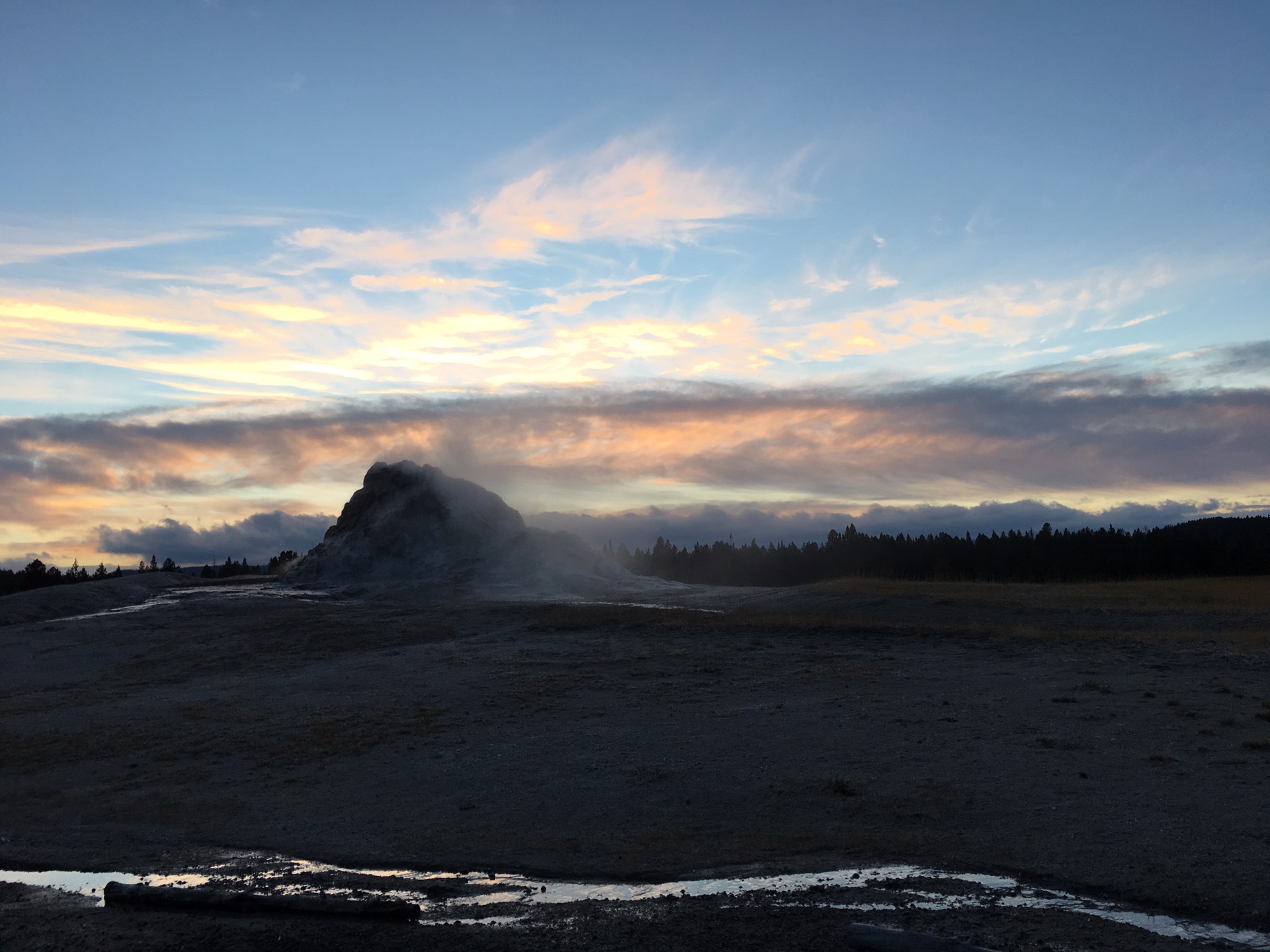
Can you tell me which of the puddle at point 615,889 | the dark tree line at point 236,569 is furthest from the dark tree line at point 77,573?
the puddle at point 615,889

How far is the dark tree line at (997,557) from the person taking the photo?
67062 mm

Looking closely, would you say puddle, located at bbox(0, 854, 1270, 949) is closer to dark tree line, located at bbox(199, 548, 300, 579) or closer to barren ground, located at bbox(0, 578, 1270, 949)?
barren ground, located at bbox(0, 578, 1270, 949)

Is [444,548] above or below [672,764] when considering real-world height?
above

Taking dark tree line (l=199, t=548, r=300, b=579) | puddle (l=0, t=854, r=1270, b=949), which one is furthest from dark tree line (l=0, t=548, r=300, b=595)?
puddle (l=0, t=854, r=1270, b=949)

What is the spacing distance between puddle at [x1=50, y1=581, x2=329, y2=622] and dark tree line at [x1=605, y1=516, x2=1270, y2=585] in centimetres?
1941

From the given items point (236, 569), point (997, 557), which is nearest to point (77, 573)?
point (236, 569)

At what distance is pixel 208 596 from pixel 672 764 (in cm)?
2914

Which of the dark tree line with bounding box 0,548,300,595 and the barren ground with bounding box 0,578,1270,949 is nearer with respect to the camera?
the barren ground with bounding box 0,578,1270,949

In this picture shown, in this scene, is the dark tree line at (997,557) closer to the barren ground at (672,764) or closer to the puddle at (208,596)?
the puddle at (208,596)

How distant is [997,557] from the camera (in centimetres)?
7962

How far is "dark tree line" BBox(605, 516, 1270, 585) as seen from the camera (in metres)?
67.1

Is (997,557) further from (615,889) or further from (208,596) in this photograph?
(615,889)

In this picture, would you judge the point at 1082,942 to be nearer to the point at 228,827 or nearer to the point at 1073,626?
the point at 228,827

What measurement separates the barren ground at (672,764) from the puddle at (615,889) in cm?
24
